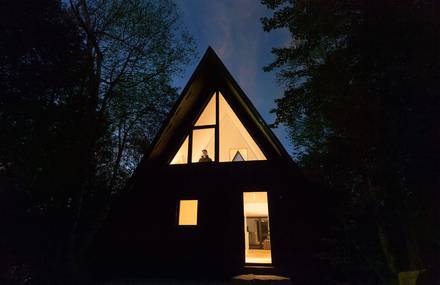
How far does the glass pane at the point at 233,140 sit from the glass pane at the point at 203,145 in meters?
0.35

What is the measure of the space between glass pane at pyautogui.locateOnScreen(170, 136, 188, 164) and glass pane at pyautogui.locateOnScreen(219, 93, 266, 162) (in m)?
1.26

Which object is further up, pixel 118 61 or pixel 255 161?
pixel 118 61

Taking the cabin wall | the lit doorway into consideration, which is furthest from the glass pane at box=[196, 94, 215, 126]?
the lit doorway

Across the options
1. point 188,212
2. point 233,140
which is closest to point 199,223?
point 188,212

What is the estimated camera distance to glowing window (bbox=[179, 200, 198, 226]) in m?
7.04

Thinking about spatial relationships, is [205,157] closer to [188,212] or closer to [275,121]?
[188,212]

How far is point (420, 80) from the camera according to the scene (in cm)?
431

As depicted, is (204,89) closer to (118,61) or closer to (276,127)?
(276,127)

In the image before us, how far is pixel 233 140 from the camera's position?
7359 mm

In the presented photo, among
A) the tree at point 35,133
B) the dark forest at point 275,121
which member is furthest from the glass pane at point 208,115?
the tree at point 35,133

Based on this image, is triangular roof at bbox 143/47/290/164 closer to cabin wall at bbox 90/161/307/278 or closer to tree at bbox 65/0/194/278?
cabin wall at bbox 90/161/307/278

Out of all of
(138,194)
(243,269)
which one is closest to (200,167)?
(138,194)

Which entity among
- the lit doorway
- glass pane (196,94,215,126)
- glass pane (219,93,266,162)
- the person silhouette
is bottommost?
the lit doorway

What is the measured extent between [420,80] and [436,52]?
68 centimetres
